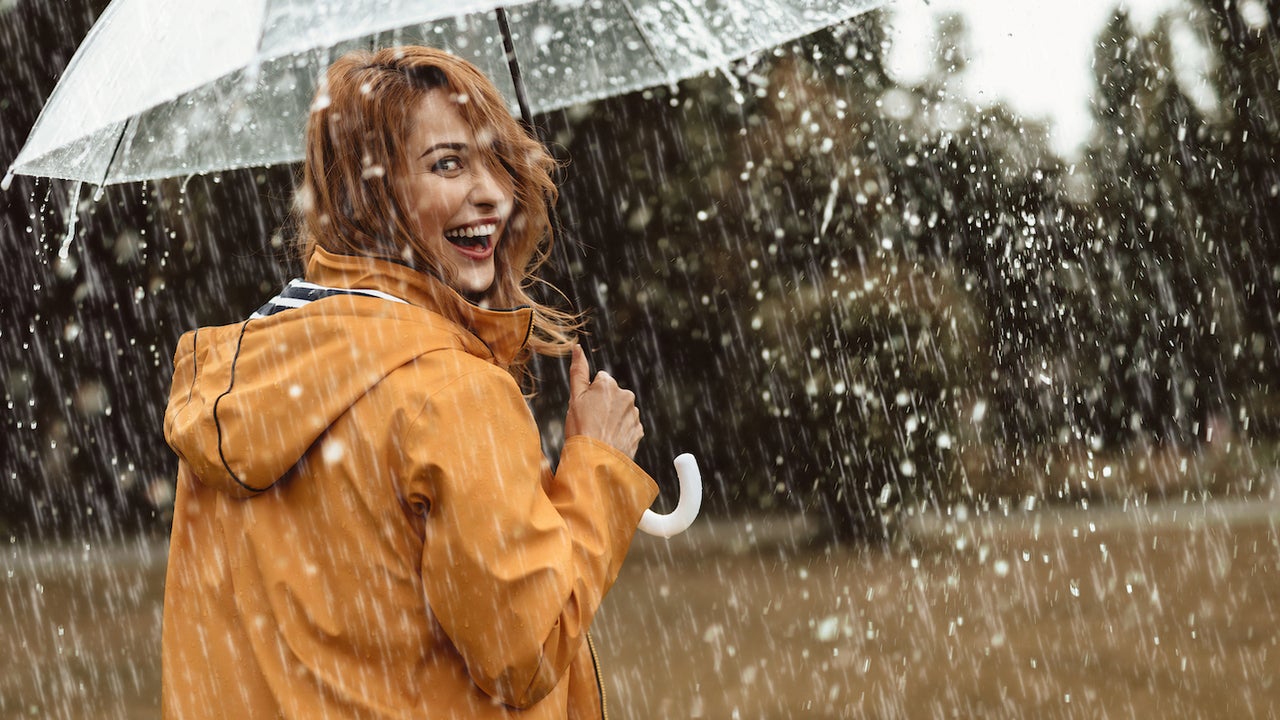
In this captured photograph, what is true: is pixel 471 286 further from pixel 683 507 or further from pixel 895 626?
pixel 895 626

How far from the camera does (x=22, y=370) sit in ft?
33.4

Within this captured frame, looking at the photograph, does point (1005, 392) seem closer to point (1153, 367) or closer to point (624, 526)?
point (1153, 367)

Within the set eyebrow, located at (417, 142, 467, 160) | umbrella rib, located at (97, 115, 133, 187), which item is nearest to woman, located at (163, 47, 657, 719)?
eyebrow, located at (417, 142, 467, 160)

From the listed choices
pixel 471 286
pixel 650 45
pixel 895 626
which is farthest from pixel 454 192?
pixel 895 626

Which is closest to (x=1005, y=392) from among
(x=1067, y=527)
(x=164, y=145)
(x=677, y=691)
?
(x=1067, y=527)

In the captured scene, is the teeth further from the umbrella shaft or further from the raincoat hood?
the umbrella shaft

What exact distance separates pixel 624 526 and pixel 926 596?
616 centimetres

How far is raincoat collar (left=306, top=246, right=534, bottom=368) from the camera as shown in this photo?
1.73 metres

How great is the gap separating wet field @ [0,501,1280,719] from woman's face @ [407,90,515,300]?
394 cm

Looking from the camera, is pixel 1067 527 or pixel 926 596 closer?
pixel 926 596

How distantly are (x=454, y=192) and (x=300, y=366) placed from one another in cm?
41

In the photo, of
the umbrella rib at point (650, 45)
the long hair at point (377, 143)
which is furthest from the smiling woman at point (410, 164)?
the umbrella rib at point (650, 45)

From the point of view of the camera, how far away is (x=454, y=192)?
1.87 meters

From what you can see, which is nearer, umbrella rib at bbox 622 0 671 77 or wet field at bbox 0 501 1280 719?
umbrella rib at bbox 622 0 671 77
